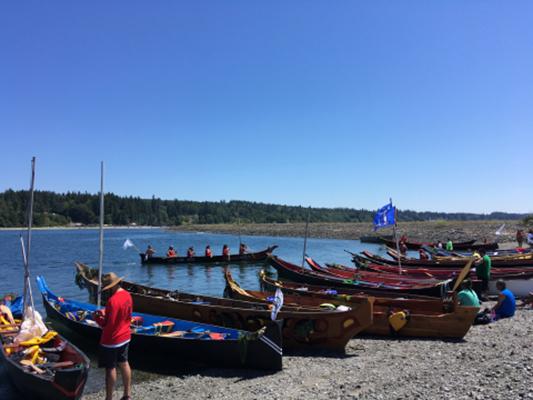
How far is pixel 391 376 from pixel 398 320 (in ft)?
11.5

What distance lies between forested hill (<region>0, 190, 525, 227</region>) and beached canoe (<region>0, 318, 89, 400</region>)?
412ft

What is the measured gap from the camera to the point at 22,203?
5281 inches

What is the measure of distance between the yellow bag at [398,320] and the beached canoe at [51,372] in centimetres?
777

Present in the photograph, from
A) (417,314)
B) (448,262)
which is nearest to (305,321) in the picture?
(417,314)

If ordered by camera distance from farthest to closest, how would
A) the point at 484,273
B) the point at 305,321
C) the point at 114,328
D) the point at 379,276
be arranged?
the point at 379,276, the point at 484,273, the point at 305,321, the point at 114,328

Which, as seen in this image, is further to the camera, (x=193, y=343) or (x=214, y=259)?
(x=214, y=259)

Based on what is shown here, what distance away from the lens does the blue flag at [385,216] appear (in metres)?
21.7

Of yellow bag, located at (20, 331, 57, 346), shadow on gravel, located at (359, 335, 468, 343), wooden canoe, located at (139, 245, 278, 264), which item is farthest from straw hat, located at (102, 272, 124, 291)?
wooden canoe, located at (139, 245, 278, 264)

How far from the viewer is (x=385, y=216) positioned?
21953 millimetres

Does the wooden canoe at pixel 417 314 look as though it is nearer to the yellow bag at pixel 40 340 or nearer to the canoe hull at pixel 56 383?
the yellow bag at pixel 40 340

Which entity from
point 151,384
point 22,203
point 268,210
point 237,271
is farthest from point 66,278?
point 268,210

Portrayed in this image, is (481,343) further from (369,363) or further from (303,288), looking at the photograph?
(303,288)

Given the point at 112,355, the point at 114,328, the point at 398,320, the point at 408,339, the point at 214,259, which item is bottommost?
the point at 214,259

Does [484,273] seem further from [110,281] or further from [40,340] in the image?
[40,340]
